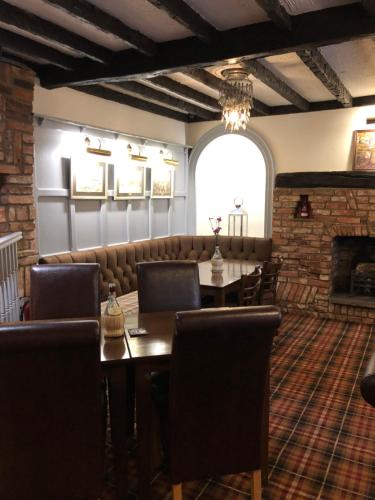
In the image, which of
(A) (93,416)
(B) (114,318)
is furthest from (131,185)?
(A) (93,416)

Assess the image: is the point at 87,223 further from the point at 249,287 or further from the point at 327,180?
the point at 327,180

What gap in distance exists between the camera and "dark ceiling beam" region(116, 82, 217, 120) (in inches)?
155

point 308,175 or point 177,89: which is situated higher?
point 177,89

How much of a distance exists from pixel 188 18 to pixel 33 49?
127 cm

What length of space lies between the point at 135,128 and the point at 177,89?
928 mm

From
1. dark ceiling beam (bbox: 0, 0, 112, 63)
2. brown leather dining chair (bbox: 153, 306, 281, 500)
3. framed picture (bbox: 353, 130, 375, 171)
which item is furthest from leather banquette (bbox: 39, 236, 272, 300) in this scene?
brown leather dining chair (bbox: 153, 306, 281, 500)

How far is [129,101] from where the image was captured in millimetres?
4570

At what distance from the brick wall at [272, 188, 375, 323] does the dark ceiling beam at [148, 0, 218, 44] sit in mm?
2730

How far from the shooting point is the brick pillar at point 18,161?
3064mm

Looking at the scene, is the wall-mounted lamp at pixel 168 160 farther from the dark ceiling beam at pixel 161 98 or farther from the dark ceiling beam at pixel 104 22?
the dark ceiling beam at pixel 104 22

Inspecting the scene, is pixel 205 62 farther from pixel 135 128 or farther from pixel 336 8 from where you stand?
pixel 135 128

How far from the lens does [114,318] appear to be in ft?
6.68

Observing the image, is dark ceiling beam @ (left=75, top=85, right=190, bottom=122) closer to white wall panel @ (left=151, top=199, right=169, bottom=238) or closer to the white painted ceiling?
the white painted ceiling

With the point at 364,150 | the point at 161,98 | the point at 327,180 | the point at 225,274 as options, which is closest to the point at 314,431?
the point at 225,274
